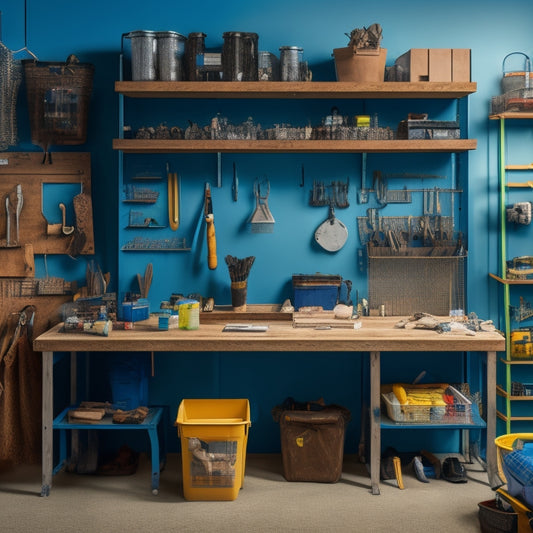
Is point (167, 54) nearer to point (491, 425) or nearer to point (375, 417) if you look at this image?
point (375, 417)

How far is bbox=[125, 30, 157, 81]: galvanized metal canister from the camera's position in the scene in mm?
5035

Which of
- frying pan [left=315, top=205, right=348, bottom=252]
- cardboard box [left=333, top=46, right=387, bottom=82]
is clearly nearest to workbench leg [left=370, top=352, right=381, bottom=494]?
frying pan [left=315, top=205, right=348, bottom=252]

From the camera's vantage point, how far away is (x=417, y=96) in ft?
17.1

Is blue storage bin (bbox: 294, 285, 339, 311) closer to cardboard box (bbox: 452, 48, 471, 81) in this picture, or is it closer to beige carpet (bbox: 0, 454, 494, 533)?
beige carpet (bbox: 0, 454, 494, 533)

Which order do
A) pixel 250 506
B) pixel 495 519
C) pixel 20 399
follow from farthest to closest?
1. pixel 20 399
2. pixel 250 506
3. pixel 495 519

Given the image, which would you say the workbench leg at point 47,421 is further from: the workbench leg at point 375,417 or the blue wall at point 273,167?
the workbench leg at point 375,417

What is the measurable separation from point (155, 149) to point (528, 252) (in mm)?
2543

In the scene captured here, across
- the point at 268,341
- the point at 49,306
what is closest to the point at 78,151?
the point at 49,306

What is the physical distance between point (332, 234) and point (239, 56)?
129 centimetres

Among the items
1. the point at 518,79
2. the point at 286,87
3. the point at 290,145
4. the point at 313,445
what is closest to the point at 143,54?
the point at 286,87

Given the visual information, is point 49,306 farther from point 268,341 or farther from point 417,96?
point 417,96

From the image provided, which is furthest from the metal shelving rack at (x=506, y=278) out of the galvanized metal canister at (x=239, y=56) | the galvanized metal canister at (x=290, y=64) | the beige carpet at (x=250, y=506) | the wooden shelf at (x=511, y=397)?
the galvanized metal canister at (x=239, y=56)

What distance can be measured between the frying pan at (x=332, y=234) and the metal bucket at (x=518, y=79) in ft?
4.51

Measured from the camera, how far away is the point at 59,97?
16.8 feet
